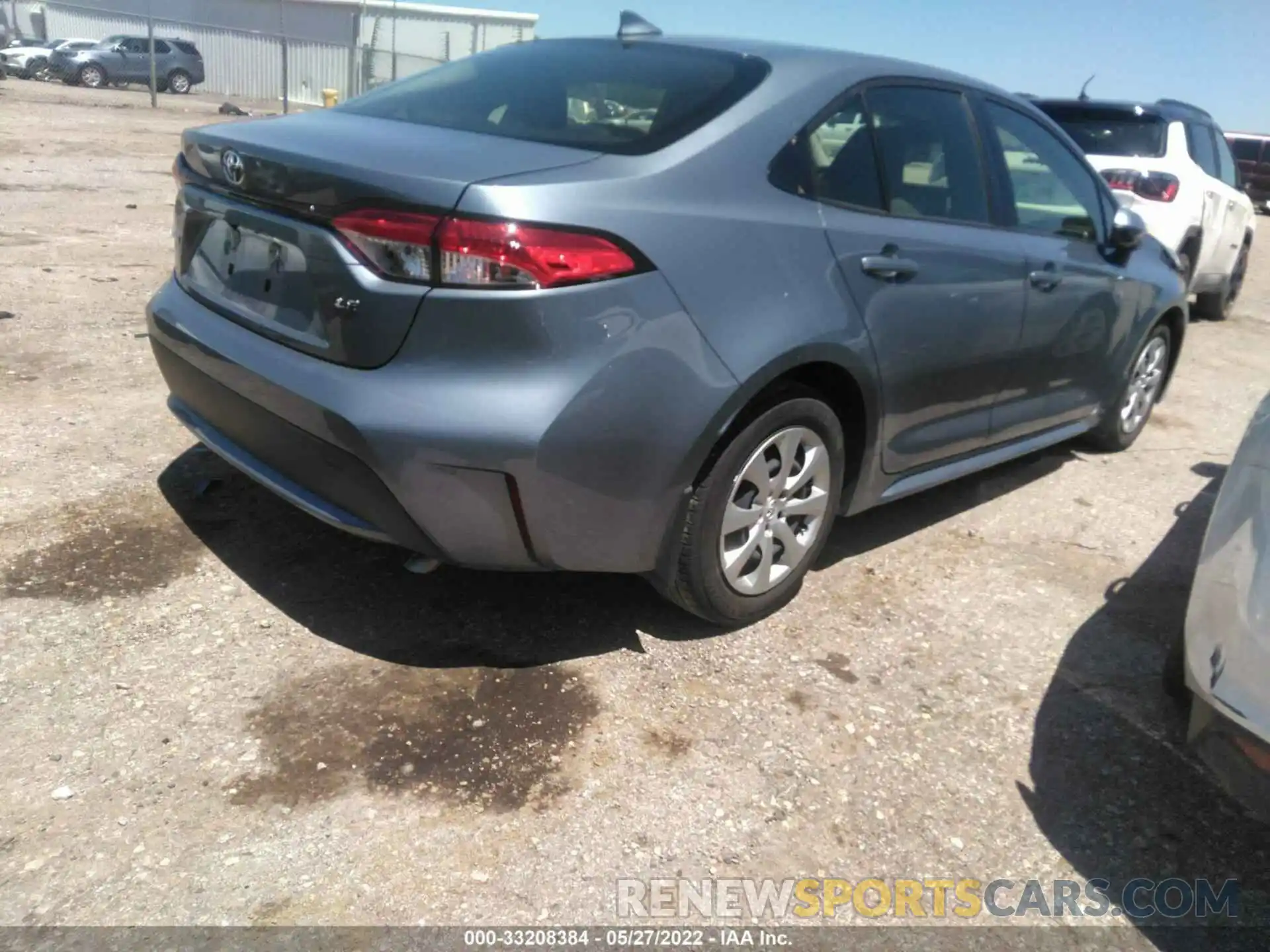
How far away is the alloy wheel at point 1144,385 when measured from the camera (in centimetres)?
507

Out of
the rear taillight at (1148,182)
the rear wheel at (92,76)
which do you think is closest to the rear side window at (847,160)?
the rear taillight at (1148,182)

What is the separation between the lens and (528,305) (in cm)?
236

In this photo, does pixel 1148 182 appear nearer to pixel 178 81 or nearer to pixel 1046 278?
pixel 1046 278

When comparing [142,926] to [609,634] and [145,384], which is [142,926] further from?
[145,384]

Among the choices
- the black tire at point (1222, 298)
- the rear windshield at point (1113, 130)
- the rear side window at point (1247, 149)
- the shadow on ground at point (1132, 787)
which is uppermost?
the rear windshield at point (1113, 130)

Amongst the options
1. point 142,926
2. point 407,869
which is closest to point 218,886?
point 142,926

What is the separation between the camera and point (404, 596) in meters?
3.18

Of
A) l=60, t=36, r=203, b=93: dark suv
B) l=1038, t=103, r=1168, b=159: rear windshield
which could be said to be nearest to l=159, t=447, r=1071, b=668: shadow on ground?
l=1038, t=103, r=1168, b=159: rear windshield

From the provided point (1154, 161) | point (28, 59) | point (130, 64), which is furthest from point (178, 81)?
point (1154, 161)

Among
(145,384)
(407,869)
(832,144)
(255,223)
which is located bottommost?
(145,384)

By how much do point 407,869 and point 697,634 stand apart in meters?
1.25

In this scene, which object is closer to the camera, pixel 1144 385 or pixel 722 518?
pixel 722 518

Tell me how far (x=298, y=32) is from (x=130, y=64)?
6474 mm

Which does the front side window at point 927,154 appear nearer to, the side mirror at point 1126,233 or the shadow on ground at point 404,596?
the side mirror at point 1126,233
